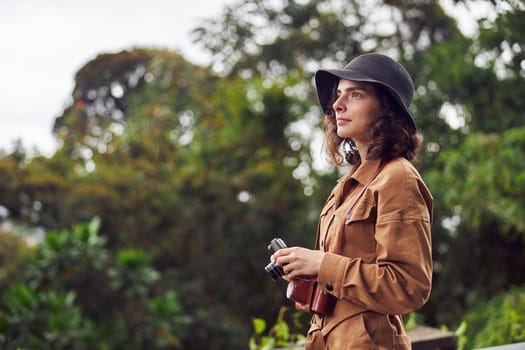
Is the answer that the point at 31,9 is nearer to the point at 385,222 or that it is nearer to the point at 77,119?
the point at 77,119

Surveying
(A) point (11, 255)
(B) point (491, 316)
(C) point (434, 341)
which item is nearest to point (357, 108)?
(C) point (434, 341)

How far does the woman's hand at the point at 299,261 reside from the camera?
4.07 ft

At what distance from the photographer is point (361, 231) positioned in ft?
4.12

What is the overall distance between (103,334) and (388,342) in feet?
25.0

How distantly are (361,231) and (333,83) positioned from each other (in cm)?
40

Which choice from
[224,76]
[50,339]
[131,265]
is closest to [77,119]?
[224,76]

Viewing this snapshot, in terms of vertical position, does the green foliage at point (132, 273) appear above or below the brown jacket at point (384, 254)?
below

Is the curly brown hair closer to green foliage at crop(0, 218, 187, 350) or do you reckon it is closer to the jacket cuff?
the jacket cuff

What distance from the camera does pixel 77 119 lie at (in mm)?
12328

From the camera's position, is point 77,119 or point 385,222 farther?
point 77,119

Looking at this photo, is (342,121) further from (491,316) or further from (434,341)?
(491,316)

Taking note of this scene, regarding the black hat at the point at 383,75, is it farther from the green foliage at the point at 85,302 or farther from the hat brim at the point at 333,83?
the green foliage at the point at 85,302

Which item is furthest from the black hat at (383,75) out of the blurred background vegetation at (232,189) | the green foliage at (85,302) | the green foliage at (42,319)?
the blurred background vegetation at (232,189)

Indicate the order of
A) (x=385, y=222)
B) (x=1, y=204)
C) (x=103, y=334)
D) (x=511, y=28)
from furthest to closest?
1. (x=1, y=204)
2. (x=103, y=334)
3. (x=511, y=28)
4. (x=385, y=222)
